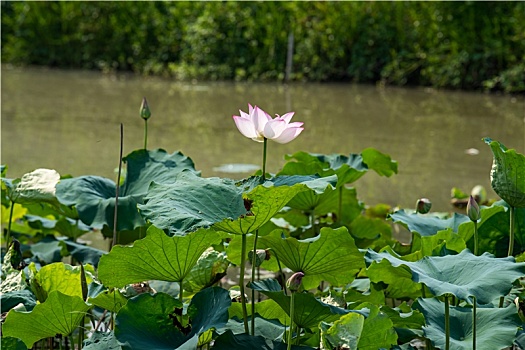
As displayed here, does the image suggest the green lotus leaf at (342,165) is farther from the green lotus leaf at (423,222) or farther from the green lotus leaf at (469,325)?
the green lotus leaf at (469,325)

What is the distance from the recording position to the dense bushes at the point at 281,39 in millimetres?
7902

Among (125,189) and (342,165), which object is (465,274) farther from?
(125,189)

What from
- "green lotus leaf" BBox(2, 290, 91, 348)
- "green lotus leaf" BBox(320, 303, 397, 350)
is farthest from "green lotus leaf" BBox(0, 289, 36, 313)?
"green lotus leaf" BBox(320, 303, 397, 350)

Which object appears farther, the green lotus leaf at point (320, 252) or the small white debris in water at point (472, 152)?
the small white debris in water at point (472, 152)

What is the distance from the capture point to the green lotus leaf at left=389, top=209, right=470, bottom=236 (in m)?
1.82

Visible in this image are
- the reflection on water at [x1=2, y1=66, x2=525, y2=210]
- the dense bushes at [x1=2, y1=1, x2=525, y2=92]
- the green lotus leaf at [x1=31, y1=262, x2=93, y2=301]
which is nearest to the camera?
the green lotus leaf at [x1=31, y1=262, x2=93, y2=301]

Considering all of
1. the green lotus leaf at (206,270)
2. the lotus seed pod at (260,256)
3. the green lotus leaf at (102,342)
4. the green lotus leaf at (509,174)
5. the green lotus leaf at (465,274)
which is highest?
the green lotus leaf at (509,174)

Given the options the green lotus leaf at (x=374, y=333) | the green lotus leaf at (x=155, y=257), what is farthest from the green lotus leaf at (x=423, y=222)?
the green lotus leaf at (x=155, y=257)

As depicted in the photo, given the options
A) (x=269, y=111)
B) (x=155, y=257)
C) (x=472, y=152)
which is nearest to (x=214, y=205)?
(x=155, y=257)

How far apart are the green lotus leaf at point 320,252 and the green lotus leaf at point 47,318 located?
33 cm

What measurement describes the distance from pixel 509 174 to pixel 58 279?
0.83 metres

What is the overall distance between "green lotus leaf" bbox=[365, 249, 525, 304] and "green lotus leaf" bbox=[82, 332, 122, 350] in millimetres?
425

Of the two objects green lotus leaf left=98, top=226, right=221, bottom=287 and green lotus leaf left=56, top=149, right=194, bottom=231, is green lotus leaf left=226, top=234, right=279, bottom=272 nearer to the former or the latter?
green lotus leaf left=98, top=226, right=221, bottom=287

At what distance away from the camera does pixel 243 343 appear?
1344mm
